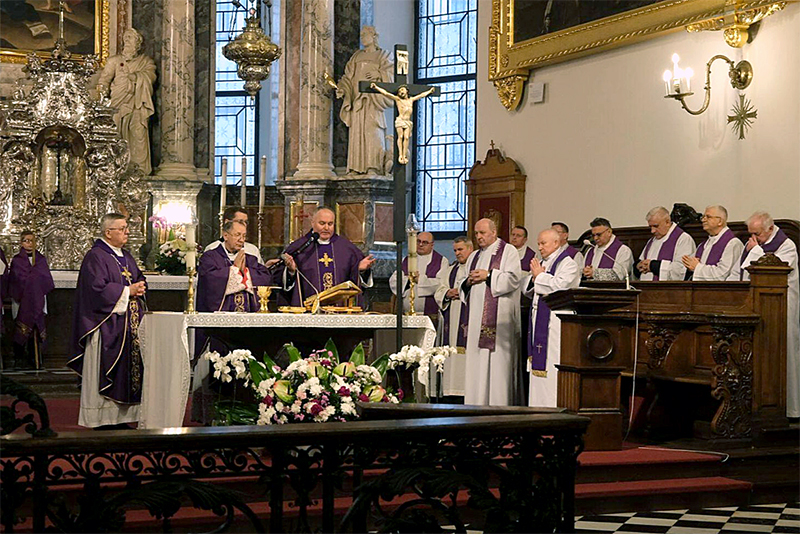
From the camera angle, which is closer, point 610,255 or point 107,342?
point 107,342

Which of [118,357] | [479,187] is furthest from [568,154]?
[118,357]

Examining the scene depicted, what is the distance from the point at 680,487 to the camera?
7.48 m

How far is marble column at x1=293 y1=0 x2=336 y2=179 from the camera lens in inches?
642

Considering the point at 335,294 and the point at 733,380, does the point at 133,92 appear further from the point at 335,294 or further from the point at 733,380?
the point at 733,380

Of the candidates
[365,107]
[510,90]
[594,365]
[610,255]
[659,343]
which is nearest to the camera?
[594,365]

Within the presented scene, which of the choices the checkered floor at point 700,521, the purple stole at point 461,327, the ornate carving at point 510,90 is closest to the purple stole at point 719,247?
the purple stole at point 461,327

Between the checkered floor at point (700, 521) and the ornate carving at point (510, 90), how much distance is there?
7618 millimetres

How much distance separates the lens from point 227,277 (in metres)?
8.78

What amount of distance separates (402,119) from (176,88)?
8728 millimetres

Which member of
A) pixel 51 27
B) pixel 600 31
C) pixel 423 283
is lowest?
pixel 423 283

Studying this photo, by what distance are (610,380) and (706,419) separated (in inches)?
51.1

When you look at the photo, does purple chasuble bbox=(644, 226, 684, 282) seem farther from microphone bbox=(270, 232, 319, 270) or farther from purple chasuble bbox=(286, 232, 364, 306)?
microphone bbox=(270, 232, 319, 270)

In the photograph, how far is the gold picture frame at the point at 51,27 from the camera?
1595 cm

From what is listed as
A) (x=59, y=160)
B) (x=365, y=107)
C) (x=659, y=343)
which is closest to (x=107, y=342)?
(x=659, y=343)
